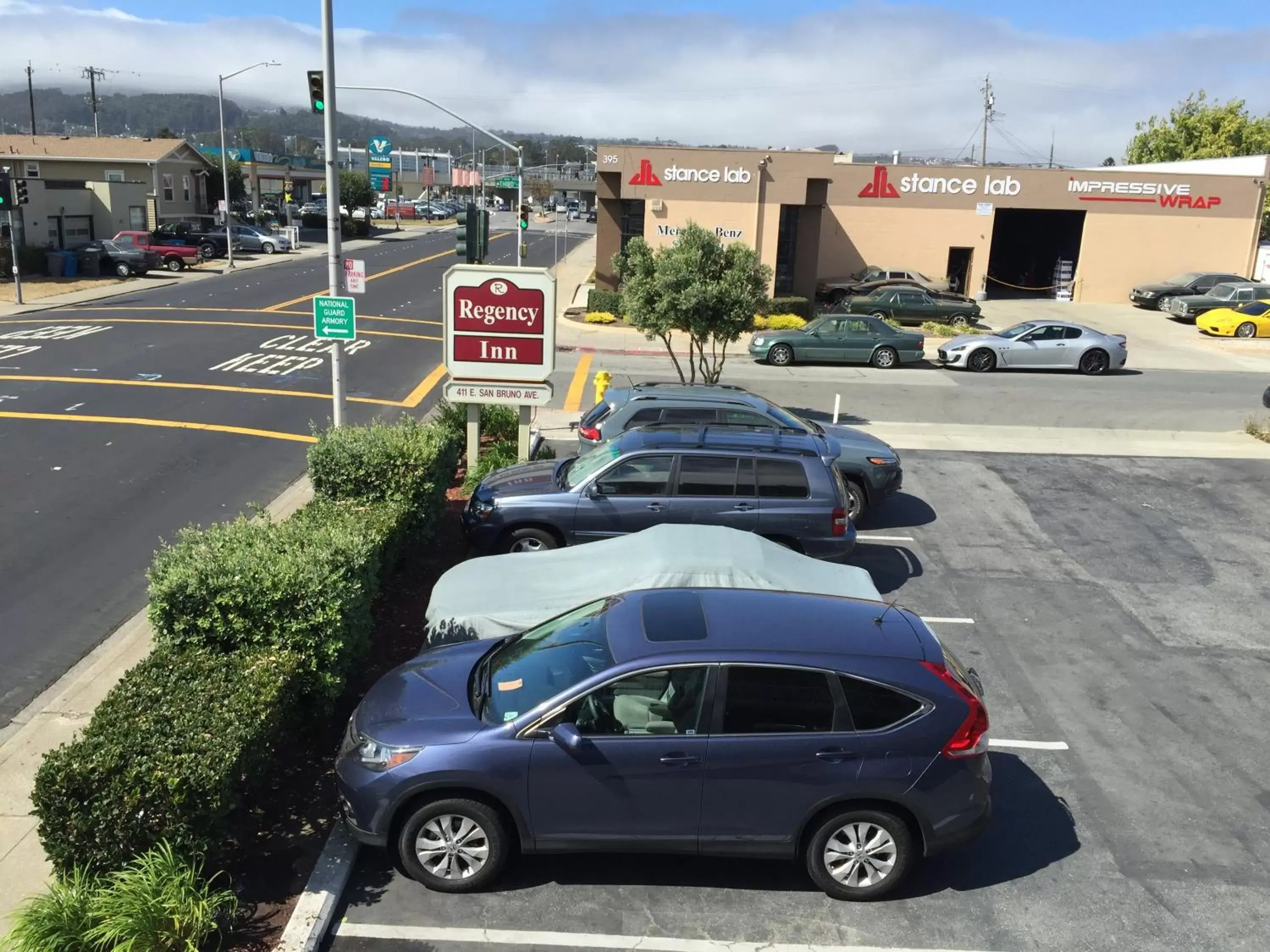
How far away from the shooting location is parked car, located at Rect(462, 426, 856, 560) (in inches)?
415

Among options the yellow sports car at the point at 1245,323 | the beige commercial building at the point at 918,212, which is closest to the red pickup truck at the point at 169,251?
the beige commercial building at the point at 918,212

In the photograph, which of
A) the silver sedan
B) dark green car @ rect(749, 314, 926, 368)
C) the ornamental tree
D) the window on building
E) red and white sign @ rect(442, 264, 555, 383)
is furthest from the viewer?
the window on building

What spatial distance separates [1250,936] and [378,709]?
16.4 ft

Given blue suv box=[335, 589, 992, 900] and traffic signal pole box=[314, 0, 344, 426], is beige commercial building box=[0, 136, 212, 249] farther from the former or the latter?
blue suv box=[335, 589, 992, 900]

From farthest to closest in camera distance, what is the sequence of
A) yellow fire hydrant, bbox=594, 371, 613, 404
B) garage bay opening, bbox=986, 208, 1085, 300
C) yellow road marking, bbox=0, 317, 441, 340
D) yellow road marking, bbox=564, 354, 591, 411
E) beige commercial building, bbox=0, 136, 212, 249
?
beige commercial building, bbox=0, 136, 212, 249
garage bay opening, bbox=986, 208, 1085, 300
yellow road marking, bbox=0, 317, 441, 340
yellow road marking, bbox=564, 354, 591, 411
yellow fire hydrant, bbox=594, 371, 613, 404

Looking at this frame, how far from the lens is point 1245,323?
111 feet

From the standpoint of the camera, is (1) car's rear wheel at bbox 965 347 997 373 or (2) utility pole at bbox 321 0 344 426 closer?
(2) utility pole at bbox 321 0 344 426

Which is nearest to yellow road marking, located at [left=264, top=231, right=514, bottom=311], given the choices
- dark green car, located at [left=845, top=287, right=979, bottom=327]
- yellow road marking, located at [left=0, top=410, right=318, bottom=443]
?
yellow road marking, located at [left=0, top=410, right=318, bottom=443]

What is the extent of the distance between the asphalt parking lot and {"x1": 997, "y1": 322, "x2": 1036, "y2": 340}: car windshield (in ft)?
49.7

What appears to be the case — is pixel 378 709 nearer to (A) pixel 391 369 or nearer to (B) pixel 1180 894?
(B) pixel 1180 894

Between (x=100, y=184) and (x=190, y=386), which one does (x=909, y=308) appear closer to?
(x=190, y=386)

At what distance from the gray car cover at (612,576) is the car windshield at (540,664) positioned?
83cm

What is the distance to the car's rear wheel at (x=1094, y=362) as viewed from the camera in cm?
2700

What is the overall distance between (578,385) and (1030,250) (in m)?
29.4
